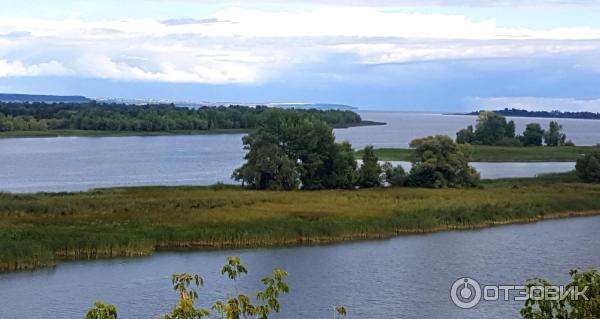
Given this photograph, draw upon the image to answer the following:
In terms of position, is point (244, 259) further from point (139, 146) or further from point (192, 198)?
point (139, 146)

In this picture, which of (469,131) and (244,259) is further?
(469,131)

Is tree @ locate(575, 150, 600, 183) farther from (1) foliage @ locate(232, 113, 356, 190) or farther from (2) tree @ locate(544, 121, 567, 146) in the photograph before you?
(2) tree @ locate(544, 121, 567, 146)

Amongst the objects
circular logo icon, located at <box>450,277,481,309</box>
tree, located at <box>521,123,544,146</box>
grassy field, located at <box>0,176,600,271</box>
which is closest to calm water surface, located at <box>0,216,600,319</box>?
circular logo icon, located at <box>450,277,481,309</box>

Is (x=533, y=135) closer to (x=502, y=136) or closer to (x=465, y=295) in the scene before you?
(x=502, y=136)

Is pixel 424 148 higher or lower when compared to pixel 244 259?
higher

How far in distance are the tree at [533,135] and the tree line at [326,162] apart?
202 feet

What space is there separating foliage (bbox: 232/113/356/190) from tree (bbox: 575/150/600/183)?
21.0 metres

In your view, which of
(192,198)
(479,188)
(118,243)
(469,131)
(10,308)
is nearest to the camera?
(10,308)

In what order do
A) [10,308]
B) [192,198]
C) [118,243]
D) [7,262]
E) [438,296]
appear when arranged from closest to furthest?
1. [10,308]
2. [438,296]
3. [7,262]
4. [118,243]
5. [192,198]

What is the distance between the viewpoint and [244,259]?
3994 centimetres

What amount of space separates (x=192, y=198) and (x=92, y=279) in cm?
2056

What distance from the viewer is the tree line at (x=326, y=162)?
219 feet

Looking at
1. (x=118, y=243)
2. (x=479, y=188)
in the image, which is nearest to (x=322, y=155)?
(x=479, y=188)

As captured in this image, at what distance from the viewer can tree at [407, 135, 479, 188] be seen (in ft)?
220
